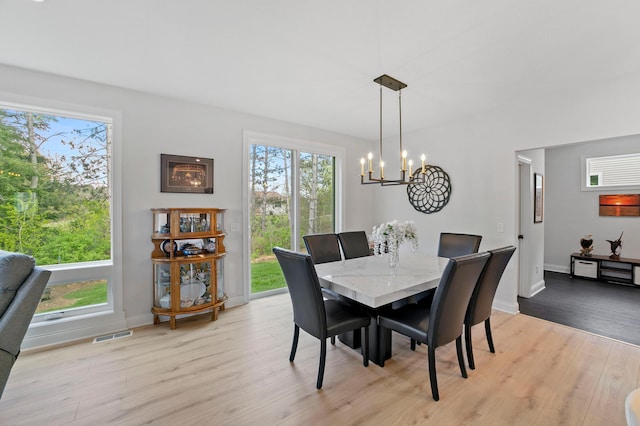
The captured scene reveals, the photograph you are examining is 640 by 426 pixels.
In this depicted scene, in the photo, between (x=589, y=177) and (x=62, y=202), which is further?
(x=589, y=177)

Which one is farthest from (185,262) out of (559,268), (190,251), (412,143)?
(559,268)

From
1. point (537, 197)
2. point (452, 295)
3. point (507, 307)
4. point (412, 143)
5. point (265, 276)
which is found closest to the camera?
point (452, 295)

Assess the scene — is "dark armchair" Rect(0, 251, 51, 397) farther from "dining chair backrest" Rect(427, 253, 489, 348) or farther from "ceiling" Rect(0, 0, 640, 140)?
"dining chair backrest" Rect(427, 253, 489, 348)

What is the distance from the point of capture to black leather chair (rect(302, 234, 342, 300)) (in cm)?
322

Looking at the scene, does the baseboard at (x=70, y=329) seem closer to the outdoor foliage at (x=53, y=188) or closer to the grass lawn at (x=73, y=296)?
the grass lawn at (x=73, y=296)

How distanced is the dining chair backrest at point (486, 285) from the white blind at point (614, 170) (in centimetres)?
460

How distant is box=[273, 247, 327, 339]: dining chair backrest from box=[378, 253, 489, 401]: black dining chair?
1.86 ft

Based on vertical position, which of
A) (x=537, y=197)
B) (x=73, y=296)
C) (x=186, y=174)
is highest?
(x=186, y=174)

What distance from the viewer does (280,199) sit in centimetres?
422

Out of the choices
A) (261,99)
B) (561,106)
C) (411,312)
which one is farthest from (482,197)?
(261,99)

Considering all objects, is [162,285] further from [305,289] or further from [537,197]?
[537,197]

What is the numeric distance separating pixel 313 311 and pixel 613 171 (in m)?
6.27

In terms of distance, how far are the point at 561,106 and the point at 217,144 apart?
398cm

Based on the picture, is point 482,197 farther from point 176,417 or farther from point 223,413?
point 176,417
